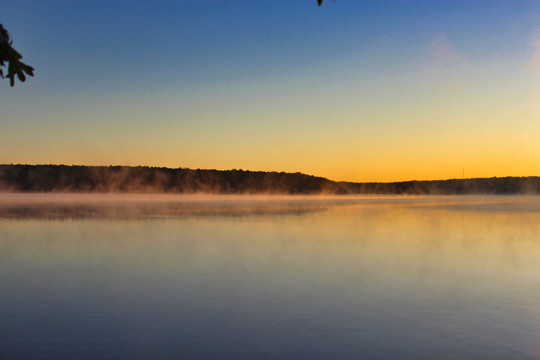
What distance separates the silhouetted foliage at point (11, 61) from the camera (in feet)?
27.0

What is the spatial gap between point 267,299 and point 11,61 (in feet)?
24.6

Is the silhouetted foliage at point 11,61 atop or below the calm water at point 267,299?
→ atop

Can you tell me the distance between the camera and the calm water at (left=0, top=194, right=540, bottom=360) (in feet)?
31.2

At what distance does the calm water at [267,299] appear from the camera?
9508mm

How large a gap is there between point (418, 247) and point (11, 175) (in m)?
176

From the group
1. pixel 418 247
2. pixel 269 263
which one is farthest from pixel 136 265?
pixel 418 247

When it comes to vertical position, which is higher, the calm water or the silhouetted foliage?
the silhouetted foliage

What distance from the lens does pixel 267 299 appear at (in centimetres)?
1318

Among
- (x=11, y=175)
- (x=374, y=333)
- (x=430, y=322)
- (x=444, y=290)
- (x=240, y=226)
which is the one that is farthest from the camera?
(x=11, y=175)

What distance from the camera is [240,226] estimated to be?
34.0 meters

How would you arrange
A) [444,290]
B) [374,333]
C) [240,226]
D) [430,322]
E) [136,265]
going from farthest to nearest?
[240,226] → [136,265] → [444,290] → [430,322] → [374,333]

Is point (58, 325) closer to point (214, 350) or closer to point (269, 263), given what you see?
point (214, 350)

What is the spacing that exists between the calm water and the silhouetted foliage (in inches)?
169

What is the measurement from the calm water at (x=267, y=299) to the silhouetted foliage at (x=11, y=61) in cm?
429
